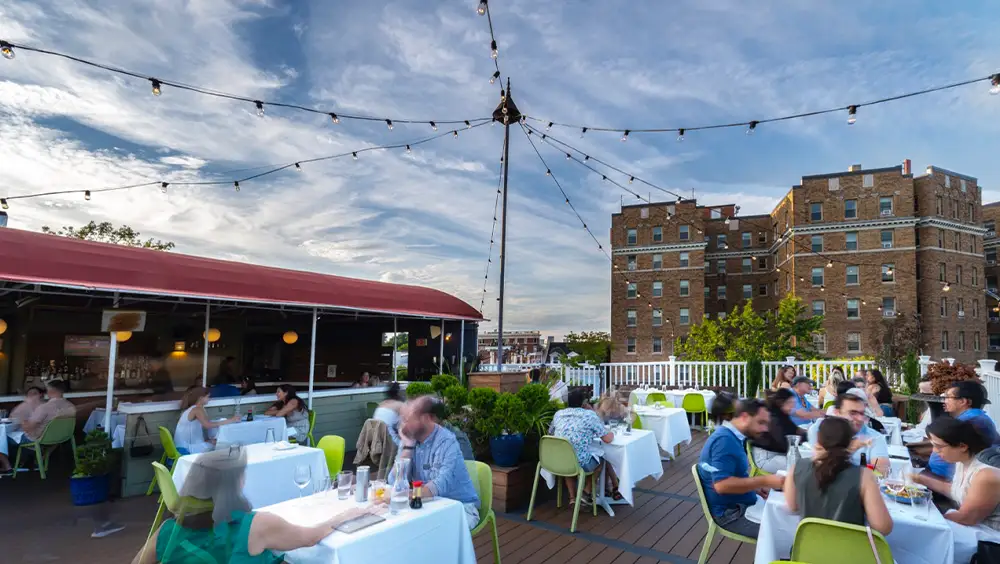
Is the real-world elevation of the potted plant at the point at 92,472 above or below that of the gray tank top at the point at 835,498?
below

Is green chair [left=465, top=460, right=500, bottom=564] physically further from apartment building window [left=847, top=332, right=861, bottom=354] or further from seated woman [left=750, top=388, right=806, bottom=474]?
apartment building window [left=847, top=332, right=861, bottom=354]

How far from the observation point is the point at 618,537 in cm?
494

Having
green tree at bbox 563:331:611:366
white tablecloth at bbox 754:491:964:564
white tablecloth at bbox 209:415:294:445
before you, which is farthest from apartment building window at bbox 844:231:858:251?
white tablecloth at bbox 209:415:294:445

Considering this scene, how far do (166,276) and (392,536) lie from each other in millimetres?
5976

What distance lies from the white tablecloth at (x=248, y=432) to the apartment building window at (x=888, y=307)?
123 ft

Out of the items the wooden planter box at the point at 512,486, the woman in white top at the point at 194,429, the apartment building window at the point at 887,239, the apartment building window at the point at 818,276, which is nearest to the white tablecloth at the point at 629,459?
the wooden planter box at the point at 512,486

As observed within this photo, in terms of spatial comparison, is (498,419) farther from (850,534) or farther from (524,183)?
(524,183)

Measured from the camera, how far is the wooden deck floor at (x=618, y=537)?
446cm

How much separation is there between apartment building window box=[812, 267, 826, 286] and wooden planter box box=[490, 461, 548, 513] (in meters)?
35.4

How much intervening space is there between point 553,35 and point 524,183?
4940 mm

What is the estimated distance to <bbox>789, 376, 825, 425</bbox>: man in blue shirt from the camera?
6863 millimetres

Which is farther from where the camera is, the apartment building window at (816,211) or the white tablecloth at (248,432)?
the apartment building window at (816,211)

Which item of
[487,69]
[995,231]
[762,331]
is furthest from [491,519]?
[995,231]

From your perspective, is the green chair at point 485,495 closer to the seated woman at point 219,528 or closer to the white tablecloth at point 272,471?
the white tablecloth at point 272,471
